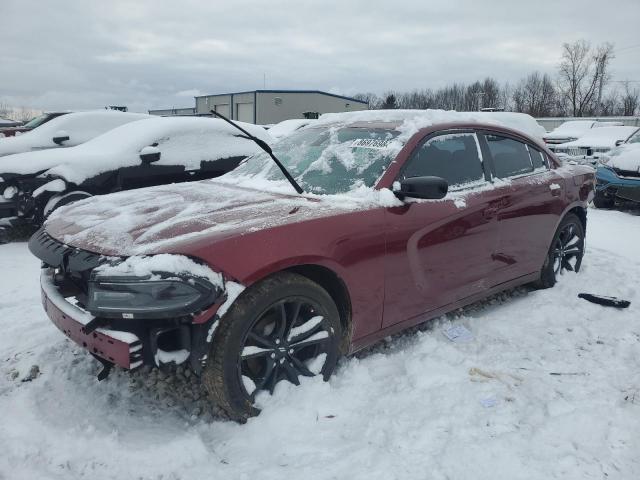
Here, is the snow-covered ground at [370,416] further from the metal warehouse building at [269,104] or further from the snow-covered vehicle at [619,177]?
the metal warehouse building at [269,104]

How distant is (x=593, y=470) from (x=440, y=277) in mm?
1422

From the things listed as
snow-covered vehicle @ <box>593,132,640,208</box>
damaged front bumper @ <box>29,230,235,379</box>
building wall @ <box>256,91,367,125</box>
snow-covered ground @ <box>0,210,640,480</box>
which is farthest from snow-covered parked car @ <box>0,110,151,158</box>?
building wall @ <box>256,91,367,125</box>

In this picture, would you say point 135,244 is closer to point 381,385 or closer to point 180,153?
point 381,385

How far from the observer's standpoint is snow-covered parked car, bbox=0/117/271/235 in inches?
242

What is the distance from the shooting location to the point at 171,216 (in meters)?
2.74

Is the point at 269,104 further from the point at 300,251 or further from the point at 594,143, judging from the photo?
the point at 300,251

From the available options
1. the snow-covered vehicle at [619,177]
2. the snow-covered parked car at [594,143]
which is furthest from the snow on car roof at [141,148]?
the snow-covered parked car at [594,143]

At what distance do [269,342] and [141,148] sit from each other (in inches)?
192

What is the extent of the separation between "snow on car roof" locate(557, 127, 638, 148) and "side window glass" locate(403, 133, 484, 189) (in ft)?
46.0

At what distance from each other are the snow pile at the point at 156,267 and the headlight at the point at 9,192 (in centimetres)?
474

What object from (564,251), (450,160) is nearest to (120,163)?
(450,160)

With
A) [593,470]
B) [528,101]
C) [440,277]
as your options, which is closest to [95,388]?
[440,277]

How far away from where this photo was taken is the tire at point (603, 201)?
964cm

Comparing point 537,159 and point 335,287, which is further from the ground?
point 537,159
